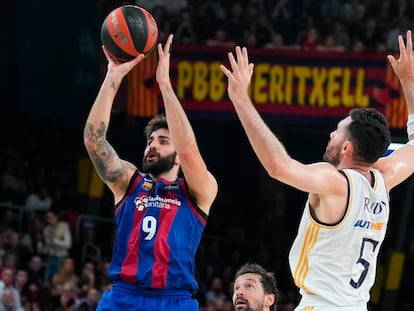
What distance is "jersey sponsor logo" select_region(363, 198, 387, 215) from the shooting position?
6.18 metres

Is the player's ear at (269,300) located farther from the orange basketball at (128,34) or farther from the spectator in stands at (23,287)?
the spectator in stands at (23,287)

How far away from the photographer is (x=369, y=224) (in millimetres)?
6215

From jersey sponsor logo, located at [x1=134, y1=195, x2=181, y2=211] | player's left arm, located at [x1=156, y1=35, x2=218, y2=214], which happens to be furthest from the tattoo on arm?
player's left arm, located at [x1=156, y1=35, x2=218, y2=214]

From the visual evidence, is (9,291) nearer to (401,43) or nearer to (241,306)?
(241,306)

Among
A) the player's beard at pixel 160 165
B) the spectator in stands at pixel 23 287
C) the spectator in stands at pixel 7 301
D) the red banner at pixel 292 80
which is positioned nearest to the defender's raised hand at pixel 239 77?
the player's beard at pixel 160 165

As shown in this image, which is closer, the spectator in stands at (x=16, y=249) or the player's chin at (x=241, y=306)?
the player's chin at (x=241, y=306)

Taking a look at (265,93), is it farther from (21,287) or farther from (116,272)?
(116,272)

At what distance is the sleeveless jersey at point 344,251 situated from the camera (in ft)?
20.1

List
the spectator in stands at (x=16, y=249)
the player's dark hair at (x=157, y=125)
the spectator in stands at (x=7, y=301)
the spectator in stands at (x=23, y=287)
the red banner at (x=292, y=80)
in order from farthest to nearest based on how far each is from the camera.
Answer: the red banner at (x=292, y=80) → the spectator in stands at (x=16, y=249) → the spectator in stands at (x=23, y=287) → the spectator in stands at (x=7, y=301) → the player's dark hair at (x=157, y=125)

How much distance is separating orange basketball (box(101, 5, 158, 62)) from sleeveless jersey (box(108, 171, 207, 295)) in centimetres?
85

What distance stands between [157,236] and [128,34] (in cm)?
141

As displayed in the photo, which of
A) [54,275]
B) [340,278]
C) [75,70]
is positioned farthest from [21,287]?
[340,278]

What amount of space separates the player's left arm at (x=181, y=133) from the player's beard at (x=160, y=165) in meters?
0.21

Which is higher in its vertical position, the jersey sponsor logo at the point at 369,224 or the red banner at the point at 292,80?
the red banner at the point at 292,80
